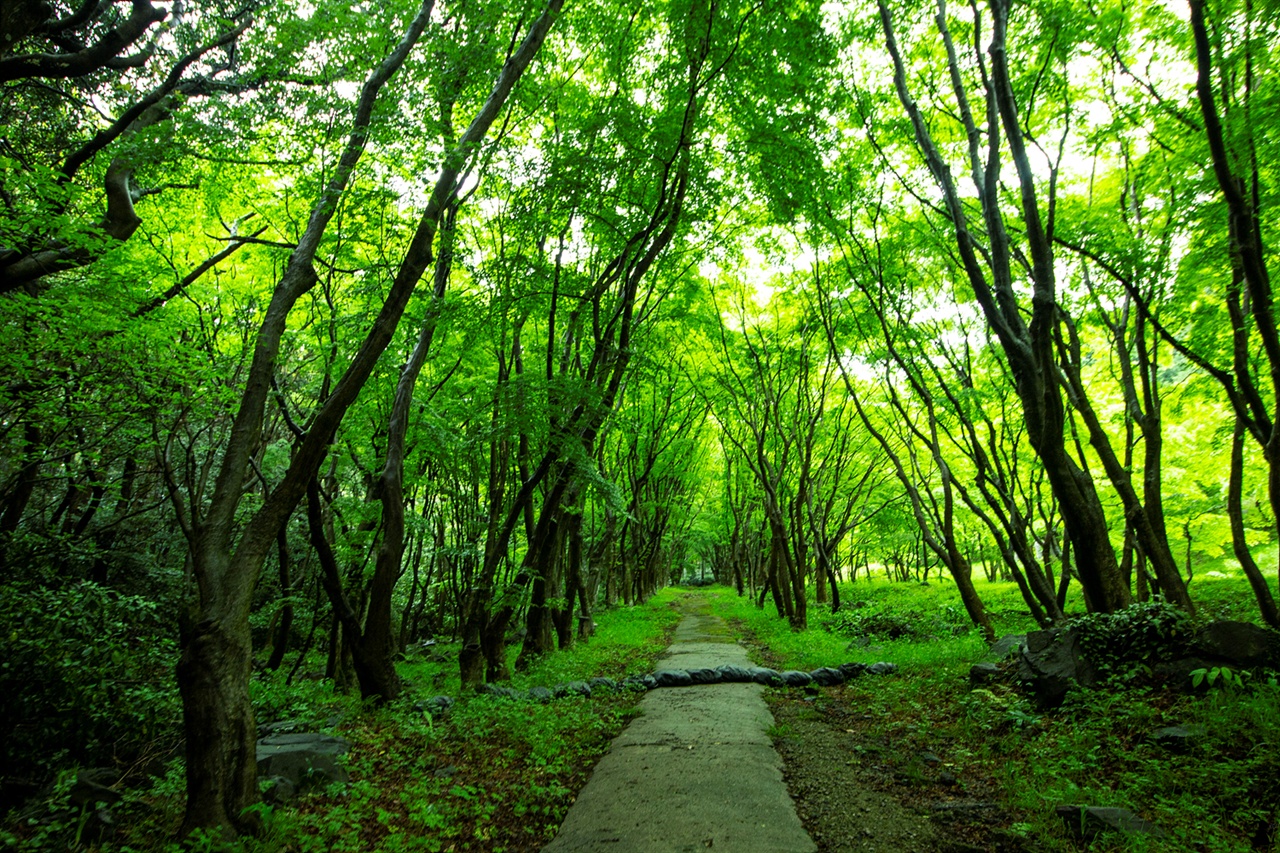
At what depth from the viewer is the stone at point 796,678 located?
8.90m

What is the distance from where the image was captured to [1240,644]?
5.09 metres

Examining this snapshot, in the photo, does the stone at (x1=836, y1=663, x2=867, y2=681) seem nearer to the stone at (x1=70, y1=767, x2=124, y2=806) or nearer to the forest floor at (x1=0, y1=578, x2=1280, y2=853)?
the forest floor at (x1=0, y1=578, x2=1280, y2=853)

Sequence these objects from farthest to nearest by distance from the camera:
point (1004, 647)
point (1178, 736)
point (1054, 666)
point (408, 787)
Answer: point (1004, 647), point (1054, 666), point (408, 787), point (1178, 736)

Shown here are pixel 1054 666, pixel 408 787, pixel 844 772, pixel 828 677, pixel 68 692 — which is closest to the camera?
pixel 408 787

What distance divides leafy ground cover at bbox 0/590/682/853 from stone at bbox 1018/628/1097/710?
4.48 m

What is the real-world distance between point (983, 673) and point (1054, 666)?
1.20m

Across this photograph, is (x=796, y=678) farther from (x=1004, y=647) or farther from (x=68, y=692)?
(x=68, y=692)

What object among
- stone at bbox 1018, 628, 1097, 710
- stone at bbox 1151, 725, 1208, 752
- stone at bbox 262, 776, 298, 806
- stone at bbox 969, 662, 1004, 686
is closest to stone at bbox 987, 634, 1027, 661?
stone at bbox 969, 662, 1004, 686

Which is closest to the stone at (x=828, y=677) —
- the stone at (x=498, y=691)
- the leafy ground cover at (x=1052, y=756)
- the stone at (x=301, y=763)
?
the leafy ground cover at (x=1052, y=756)

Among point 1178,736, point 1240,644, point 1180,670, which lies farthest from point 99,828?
point 1240,644

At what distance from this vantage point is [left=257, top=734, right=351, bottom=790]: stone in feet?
15.1

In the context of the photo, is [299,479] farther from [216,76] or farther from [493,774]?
[216,76]

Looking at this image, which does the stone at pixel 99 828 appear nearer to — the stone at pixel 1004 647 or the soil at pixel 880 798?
the soil at pixel 880 798

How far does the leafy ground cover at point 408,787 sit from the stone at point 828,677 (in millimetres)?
2926
